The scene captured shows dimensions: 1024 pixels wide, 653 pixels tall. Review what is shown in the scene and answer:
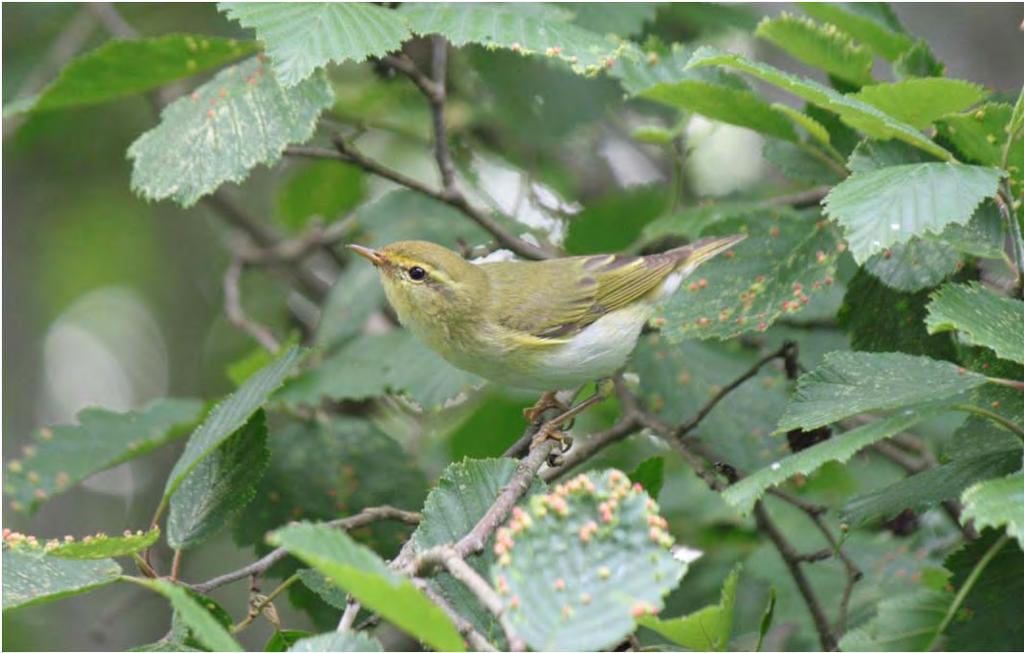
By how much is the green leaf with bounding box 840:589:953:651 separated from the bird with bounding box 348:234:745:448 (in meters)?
1.21

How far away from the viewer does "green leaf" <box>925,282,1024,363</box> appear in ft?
6.09

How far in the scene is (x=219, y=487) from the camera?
2422 mm

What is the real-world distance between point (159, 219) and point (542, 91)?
268cm

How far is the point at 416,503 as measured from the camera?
3318mm

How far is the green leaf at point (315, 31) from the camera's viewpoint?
8.30ft

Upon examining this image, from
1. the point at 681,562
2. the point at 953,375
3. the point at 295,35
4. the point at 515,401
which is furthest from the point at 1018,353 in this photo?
the point at 515,401

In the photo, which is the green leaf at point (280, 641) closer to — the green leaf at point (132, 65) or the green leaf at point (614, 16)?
the green leaf at point (132, 65)

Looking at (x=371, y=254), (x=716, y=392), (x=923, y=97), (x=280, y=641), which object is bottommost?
(x=716, y=392)

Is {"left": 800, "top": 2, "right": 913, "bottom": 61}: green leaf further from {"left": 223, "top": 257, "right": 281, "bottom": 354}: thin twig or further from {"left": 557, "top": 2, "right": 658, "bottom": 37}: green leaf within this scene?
{"left": 223, "top": 257, "right": 281, "bottom": 354}: thin twig

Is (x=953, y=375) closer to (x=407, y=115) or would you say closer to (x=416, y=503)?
(x=416, y=503)

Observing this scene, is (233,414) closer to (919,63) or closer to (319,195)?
(919,63)

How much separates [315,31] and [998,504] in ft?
5.55

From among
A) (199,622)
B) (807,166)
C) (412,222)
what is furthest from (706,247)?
(199,622)

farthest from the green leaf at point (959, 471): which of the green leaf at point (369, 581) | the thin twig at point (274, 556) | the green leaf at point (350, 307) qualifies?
the green leaf at point (350, 307)
